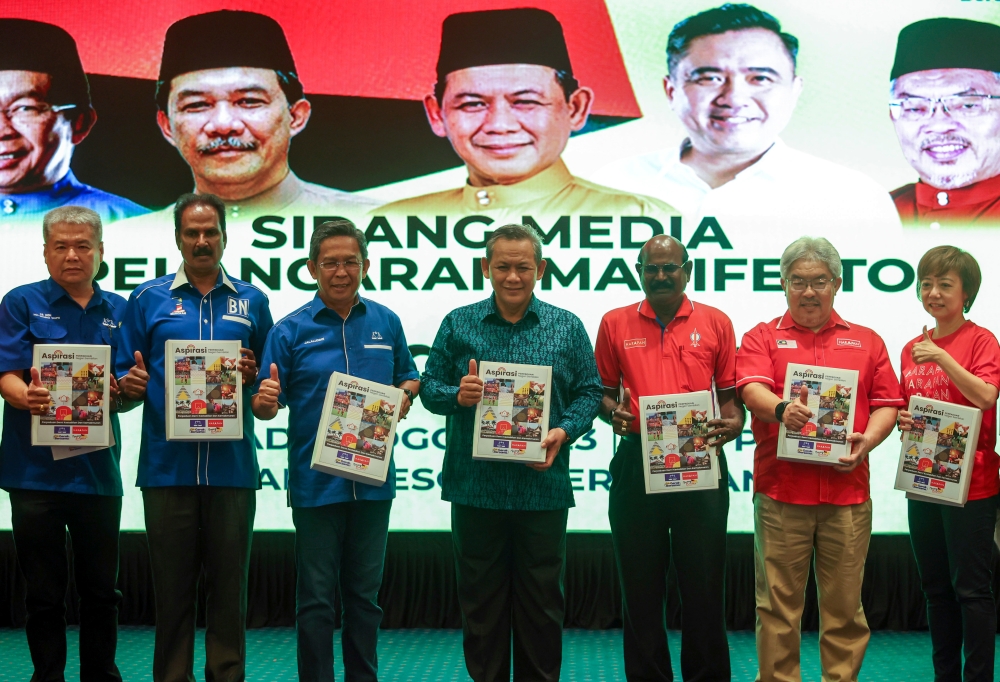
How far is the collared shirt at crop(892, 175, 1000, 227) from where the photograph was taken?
4629mm

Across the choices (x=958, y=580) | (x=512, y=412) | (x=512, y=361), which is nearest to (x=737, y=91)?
(x=512, y=361)

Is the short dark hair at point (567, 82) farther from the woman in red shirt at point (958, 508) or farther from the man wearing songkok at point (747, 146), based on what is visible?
the woman in red shirt at point (958, 508)

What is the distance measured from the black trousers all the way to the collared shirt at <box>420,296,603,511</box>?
1.24 m

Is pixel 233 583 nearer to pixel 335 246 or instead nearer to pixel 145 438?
pixel 145 438

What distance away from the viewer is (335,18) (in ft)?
15.6

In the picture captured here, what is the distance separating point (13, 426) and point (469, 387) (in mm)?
1674

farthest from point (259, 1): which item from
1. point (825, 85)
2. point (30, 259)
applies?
point (825, 85)

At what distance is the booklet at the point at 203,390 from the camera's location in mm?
2984

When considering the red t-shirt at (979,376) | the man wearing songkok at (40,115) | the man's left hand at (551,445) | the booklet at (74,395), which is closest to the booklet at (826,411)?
the red t-shirt at (979,376)

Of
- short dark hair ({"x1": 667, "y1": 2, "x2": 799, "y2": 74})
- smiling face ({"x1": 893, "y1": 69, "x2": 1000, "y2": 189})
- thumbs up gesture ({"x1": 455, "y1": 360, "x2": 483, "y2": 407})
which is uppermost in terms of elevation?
short dark hair ({"x1": 667, "y1": 2, "x2": 799, "y2": 74})

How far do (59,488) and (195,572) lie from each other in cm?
59

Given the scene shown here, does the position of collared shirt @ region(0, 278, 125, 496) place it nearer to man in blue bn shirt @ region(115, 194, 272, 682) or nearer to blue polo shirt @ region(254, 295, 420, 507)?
man in blue bn shirt @ region(115, 194, 272, 682)

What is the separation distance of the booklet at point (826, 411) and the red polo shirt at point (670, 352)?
0.36 meters

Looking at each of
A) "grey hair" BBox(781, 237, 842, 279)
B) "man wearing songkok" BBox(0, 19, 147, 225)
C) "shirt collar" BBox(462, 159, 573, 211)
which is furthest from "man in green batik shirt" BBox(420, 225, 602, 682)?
"man wearing songkok" BBox(0, 19, 147, 225)
